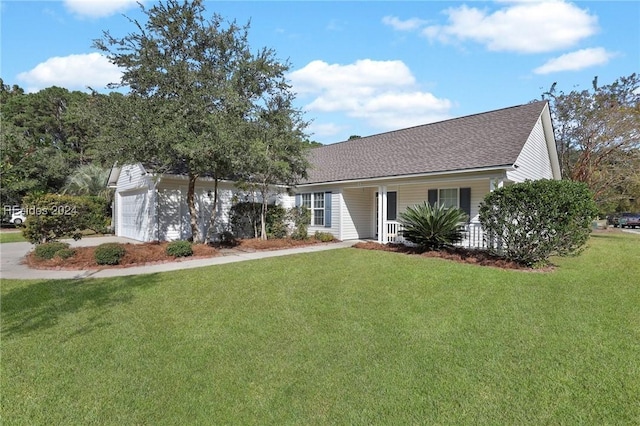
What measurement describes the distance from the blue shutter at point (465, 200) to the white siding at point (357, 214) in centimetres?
473

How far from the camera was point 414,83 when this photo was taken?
21344mm

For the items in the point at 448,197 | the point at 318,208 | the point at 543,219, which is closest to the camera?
the point at 543,219

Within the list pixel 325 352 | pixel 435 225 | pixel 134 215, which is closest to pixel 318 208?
pixel 435 225

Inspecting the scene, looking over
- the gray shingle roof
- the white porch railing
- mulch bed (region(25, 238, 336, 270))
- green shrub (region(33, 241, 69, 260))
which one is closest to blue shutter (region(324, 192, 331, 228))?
the gray shingle roof

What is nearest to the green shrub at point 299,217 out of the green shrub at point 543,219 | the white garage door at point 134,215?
the white garage door at point 134,215

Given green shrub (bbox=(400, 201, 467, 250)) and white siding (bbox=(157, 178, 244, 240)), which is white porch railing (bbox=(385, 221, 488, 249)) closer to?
green shrub (bbox=(400, 201, 467, 250))

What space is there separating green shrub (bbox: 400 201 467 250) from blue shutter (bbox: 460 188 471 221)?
1.63 metres

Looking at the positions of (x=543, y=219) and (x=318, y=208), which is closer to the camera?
(x=543, y=219)

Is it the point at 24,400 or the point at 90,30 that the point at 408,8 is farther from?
the point at 24,400

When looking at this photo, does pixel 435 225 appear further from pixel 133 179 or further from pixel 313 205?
pixel 133 179

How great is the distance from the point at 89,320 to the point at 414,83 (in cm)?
2105

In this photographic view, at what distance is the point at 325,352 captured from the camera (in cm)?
412

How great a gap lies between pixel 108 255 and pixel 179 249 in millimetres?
1976

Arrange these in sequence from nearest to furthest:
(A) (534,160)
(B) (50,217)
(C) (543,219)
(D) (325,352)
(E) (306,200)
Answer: (D) (325,352) < (C) (543,219) < (B) (50,217) < (A) (534,160) < (E) (306,200)
